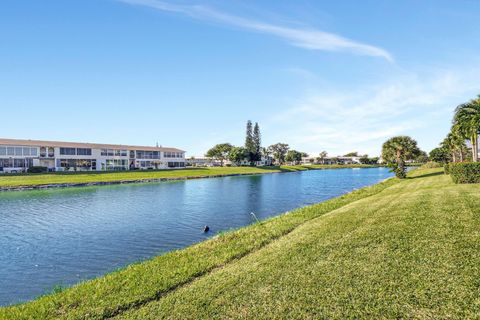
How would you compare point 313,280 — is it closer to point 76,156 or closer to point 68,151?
point 68,151

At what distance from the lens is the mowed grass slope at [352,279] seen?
6.45 m

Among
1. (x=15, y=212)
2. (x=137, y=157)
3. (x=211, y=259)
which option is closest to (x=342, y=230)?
(x=211, y=259)

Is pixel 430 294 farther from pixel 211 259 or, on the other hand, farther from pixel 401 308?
pixel 211 259

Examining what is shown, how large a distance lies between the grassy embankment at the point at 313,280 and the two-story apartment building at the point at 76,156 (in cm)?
8230

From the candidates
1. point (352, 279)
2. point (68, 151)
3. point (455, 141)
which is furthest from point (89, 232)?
point (68, 151)

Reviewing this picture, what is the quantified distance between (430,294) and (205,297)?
5273mm

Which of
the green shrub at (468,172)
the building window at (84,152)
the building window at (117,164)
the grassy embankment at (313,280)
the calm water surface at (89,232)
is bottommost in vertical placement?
the calm water surface at (89,232)

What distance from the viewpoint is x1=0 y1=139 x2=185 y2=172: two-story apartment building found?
7644 centimetres

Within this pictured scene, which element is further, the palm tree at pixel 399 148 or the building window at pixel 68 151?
the building window at pixel 68 151

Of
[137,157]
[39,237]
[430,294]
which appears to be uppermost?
[137,157]

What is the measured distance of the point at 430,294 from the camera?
6664 millimetres

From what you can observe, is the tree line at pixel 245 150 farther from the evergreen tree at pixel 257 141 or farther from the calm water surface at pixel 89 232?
the calm water surface at pixel 89 232

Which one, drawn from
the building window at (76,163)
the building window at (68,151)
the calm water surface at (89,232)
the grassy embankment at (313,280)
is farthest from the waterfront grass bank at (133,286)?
the building window at (68,151)

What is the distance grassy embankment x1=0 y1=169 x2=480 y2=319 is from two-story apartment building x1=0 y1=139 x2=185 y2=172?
82304mm
